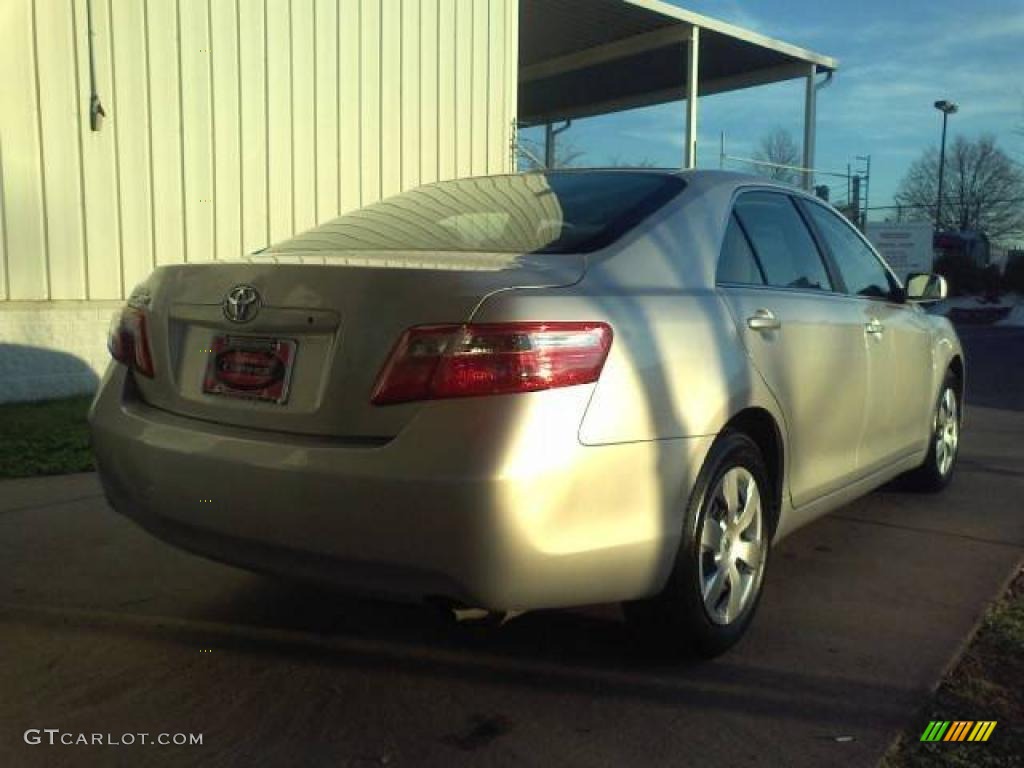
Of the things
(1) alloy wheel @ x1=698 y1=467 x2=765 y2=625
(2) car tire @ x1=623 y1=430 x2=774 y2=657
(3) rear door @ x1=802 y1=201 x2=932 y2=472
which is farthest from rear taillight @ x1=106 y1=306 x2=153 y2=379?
(3) rear door @ x1=802 y1=201 x2=932 y2=472

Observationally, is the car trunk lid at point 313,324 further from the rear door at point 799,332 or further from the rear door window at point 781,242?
the rear door window at point 781,242

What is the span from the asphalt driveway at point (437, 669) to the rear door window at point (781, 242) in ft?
3.93

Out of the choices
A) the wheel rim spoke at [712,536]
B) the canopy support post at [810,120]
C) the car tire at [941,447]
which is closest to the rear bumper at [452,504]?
the wheel rim spoke at [712,536]

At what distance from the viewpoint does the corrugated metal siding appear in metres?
7.71

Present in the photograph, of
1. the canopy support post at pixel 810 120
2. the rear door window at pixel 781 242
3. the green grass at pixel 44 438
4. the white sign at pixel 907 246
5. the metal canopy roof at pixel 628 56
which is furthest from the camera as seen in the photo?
the white sign at pixel 907 246

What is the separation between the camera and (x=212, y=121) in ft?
29.0

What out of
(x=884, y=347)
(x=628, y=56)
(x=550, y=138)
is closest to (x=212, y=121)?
(x=884, y=347)

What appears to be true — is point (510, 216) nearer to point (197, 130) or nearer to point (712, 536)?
point (712, 536)

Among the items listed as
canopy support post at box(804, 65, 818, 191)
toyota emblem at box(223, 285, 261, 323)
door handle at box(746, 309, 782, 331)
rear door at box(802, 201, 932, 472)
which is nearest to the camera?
toyota emblem at box(223, 285, 261, 323)

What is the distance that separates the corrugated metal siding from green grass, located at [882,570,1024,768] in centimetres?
717

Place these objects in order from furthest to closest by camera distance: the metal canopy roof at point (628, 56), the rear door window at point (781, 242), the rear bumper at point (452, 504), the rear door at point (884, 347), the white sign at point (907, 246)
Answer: the white sign at point (907, 246), the metal canopy roof at point (628, 56), the rear door at point (884, 347), the rear door window at point (781, 242), the rear bumper at point (452, 504)

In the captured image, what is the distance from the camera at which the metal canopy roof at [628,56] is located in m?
14.1

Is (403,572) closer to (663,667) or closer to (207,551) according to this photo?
(207,551)

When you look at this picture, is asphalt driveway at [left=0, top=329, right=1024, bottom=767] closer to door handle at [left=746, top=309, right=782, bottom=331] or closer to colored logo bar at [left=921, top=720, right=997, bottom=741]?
colored logo bar at [left=921, top=720, right=997, bottom=741]
